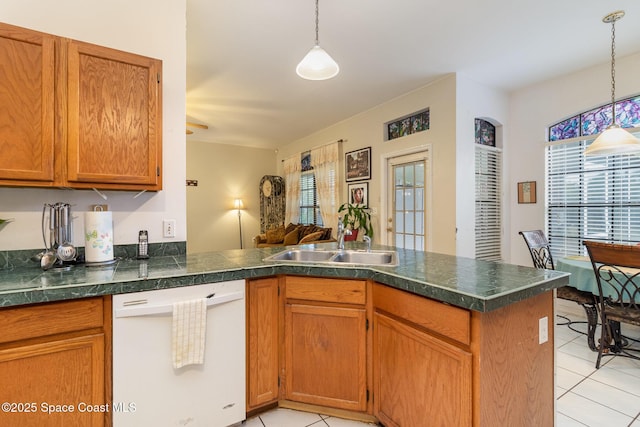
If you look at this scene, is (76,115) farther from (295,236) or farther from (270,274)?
(295,236)

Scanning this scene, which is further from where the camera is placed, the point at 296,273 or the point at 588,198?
the point at 588,198

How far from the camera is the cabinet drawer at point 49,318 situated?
44.4 inches

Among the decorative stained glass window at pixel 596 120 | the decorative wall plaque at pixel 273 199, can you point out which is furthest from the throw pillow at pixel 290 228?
the decorative stained glass window at pixel 596 120

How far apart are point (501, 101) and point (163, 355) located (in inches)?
180

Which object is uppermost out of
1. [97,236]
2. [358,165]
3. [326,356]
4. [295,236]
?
[358,165]

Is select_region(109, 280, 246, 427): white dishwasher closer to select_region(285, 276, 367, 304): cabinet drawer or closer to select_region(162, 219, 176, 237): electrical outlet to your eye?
select_region(285, 276, 367, 304): cabinet drawer

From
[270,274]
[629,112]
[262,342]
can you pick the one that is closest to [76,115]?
[270,274]

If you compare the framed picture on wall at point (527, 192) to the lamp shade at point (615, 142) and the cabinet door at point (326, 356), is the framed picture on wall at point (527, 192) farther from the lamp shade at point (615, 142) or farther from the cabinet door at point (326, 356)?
the cabinet door at point (326, 356)

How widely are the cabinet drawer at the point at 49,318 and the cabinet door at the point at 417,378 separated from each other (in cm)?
133

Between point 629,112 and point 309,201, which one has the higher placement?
point 629,112

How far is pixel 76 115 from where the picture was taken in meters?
1.56

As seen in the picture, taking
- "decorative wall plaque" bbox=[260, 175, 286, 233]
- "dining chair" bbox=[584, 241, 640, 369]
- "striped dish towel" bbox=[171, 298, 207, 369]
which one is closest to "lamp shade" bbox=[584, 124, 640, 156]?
"dining chair" bbox=[584, 241, 640, 369]

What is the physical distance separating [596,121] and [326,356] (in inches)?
157

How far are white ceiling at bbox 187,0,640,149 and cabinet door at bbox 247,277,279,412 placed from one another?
2151 mm
